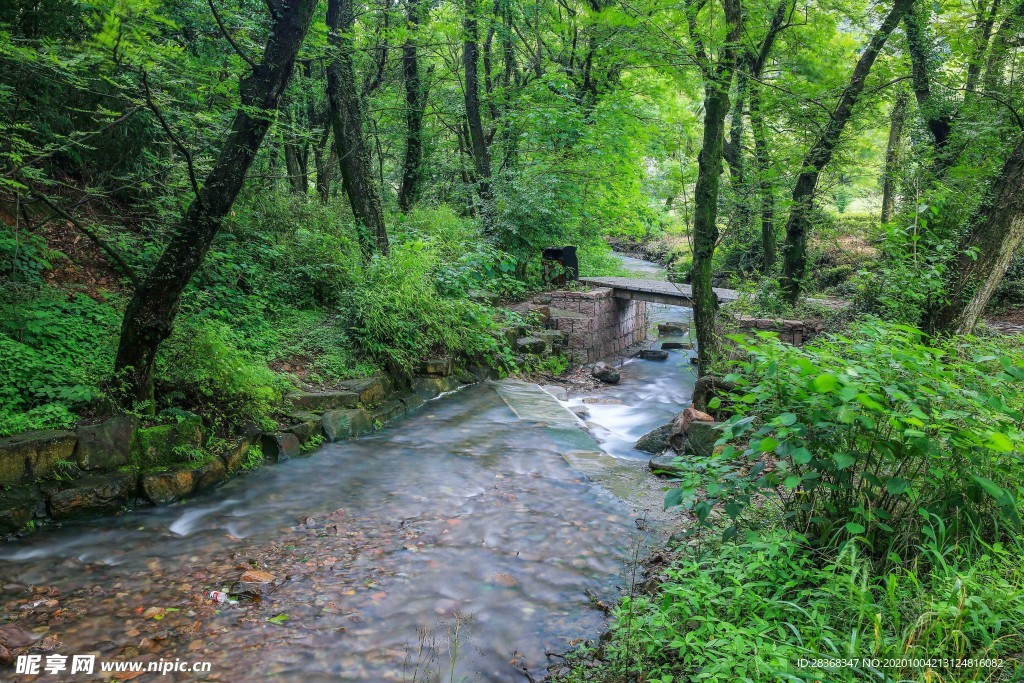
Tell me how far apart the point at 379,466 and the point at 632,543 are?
2.95m

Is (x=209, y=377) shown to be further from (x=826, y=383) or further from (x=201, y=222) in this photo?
(x=826, y=383)

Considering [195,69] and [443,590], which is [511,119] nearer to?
[195,69]

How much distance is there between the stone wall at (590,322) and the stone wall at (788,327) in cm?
325

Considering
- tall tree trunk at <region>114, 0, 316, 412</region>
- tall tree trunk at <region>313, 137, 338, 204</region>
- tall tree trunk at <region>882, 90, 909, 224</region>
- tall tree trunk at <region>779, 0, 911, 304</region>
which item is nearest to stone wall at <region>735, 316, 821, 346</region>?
tall tree trunk at <region>779, 0, 911, 304</region>

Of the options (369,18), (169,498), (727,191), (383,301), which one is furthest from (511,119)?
(169,498)

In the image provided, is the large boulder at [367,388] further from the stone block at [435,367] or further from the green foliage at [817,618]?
the green foliage at [817,618]

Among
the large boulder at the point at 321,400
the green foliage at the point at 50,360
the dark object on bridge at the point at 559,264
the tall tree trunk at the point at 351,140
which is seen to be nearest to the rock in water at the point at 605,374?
the dark object on bridge at the point at 559,264

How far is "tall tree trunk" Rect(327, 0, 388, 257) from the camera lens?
31.0ft

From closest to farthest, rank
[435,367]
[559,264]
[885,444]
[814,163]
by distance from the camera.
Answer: [885,444] < [435,367] < [814,163] < [559,264]


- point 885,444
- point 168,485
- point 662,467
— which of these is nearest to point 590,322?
point 662,467

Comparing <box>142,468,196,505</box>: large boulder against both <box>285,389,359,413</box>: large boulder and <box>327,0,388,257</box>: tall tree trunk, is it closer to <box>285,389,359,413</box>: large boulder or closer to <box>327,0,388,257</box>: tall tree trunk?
<box>285,389,359,413</box>: large boulder

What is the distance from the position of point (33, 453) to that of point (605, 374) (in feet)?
28.5

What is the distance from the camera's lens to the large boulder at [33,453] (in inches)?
185

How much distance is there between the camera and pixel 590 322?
40.6ft
